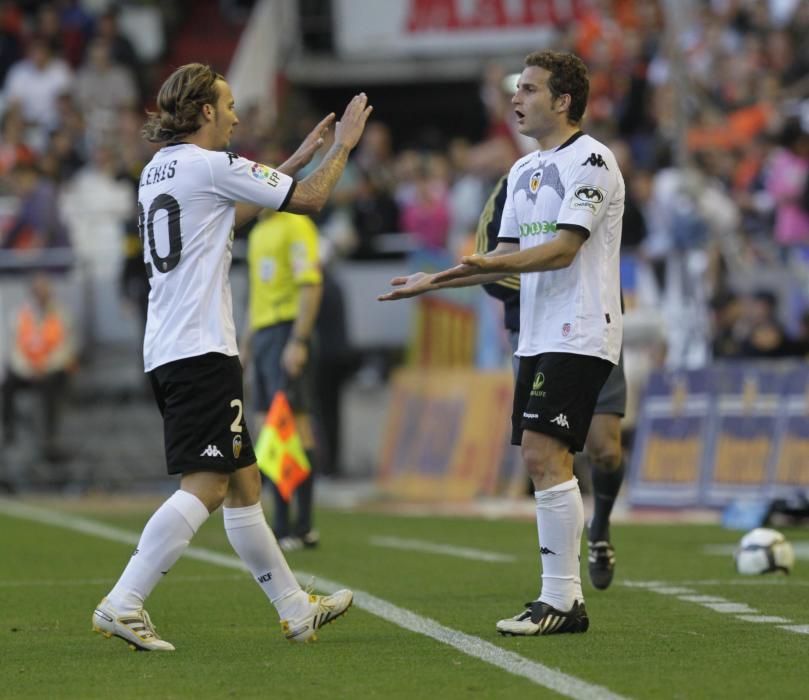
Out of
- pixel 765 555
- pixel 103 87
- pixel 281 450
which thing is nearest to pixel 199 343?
pixel 765 555

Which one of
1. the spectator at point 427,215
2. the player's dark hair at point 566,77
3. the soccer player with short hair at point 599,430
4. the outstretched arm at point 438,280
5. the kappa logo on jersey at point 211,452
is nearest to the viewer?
the kappa logo on jersey at point 211,452

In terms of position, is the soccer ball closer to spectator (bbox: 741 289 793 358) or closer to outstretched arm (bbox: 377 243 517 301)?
outstretched arm (bbox: 377 243 517 301)

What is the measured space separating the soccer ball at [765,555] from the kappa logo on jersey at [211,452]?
3660 millimetres

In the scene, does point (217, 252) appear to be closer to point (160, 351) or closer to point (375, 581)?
point (160, 351)

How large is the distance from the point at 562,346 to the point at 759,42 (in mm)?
14071

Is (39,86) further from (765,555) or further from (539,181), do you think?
(539,181)

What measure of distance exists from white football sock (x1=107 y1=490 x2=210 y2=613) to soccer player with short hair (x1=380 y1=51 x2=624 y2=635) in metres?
1.06

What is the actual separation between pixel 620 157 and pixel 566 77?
421 inches

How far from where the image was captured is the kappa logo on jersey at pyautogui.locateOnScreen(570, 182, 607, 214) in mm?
7230

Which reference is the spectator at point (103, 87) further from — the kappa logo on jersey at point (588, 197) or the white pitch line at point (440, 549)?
Answer: the kappa logo on jersey at point (588, 197)

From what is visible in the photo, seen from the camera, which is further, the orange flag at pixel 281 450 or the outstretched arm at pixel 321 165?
the orange flag at pixel 281 450

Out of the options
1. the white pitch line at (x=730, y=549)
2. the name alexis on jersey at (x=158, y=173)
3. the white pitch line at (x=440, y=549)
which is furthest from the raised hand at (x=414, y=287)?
the white pitch line at (x=730, y=549)

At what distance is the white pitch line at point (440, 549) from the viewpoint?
36.2 feet

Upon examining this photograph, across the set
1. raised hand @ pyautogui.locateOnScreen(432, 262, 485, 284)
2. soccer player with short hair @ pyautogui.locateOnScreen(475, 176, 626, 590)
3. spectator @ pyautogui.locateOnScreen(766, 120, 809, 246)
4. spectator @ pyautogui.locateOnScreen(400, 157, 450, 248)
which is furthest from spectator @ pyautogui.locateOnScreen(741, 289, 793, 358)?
raised hand @ pyautogui.locateOnScreen(432, 262, 485, 284)
